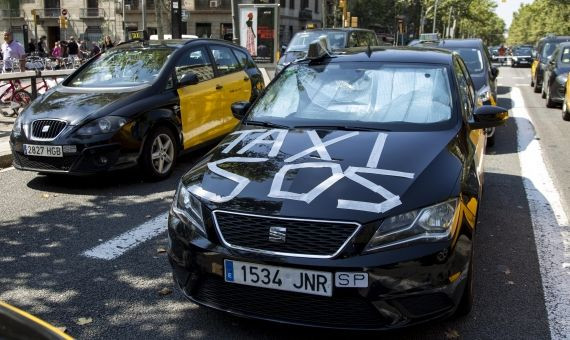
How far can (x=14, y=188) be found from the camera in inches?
265

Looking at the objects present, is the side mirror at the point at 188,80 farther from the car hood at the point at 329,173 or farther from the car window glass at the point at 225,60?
the car hood at the point at 329,173

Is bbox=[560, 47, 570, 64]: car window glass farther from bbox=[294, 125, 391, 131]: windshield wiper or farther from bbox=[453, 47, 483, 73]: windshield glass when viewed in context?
bbox=[294, 125, 391, 131]: windshield wiper

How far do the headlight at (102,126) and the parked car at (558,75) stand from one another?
11122mm

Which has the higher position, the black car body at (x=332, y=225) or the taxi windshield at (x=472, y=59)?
the taxi windshield at (x=472, y=59)

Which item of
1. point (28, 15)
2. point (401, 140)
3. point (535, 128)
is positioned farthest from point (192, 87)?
point (28, 15)

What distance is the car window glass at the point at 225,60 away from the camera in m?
8.34

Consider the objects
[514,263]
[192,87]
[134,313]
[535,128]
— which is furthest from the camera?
[535,128]

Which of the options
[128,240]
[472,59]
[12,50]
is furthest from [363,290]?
[12,50]

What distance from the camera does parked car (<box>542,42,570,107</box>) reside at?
14.0 m

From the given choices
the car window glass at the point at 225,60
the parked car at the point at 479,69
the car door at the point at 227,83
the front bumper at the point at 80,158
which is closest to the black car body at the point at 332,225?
the front bumper at the point at 80,158

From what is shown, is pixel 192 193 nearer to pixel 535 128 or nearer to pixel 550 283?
pixel 550 283

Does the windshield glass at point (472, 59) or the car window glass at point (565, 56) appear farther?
the car window glass at point (565, 56)

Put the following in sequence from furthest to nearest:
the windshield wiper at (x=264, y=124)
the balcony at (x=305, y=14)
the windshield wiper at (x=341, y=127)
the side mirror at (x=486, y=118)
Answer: the balcony at (x=305, y=14) → the side mirror at (x=486, y=118) → the windshield wiper at (x=264, y=124) → the windshield wiper at (x=341, y=127)

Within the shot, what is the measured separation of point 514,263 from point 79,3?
200 ft
